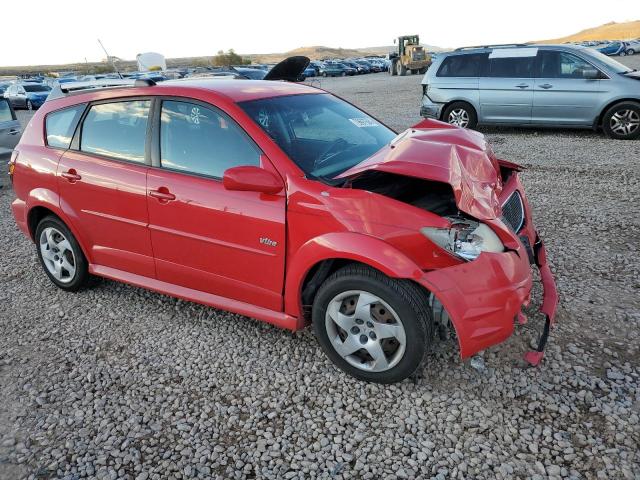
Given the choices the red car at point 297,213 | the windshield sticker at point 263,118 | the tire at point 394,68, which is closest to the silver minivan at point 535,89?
the red car at point 297,213

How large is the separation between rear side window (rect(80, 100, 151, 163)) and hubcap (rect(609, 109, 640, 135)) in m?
8.76

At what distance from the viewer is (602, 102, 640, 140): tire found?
29.3 feet

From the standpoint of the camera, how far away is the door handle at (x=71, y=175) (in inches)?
151

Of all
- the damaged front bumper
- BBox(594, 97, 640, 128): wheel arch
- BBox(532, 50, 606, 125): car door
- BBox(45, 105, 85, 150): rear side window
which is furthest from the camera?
BBox(532, 50, 606, 125): car door

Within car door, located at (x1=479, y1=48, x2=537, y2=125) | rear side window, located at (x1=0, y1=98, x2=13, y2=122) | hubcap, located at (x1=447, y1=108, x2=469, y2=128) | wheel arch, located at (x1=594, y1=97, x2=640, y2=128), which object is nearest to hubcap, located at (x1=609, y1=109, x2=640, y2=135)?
wheel arch, located at (x1=594, y1=97, x2=640, y2=128)

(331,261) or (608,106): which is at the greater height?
(608,106)

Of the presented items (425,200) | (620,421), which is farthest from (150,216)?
(620,421)

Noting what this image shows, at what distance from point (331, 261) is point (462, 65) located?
884cm

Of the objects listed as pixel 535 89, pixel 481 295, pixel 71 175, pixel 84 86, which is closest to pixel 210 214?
pixel 71 175

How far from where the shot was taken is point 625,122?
9.05 m

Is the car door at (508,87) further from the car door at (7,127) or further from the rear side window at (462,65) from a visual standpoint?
the car door at (7,127)

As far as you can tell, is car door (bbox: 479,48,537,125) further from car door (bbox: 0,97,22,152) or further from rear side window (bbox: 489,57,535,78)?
car door (bbox: 0,97,22,152)

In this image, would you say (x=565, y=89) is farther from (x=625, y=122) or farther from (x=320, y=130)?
(x=320, y=130)

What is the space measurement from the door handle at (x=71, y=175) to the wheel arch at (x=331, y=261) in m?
1.99
